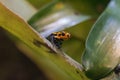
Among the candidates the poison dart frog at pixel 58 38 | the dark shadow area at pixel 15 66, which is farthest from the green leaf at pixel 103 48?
the dark shadow area at pixel 15 66

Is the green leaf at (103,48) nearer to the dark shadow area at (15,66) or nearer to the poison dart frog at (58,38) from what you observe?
the poison dart frog at (58,38)

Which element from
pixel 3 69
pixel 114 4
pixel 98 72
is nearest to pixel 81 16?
pixel 114 4

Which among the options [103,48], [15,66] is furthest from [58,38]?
[15,66]

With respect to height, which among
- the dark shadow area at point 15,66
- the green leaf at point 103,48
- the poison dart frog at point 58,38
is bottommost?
the dark shadow area at point 15,66

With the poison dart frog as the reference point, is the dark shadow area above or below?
below

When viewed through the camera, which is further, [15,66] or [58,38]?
[15,66]

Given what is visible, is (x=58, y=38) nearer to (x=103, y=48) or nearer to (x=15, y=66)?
(x=103, y=48)

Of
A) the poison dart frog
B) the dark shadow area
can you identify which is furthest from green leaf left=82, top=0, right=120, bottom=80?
the dark shadow area

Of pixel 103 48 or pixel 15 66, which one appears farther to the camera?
pixel 15 66

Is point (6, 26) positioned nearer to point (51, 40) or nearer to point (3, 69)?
point (51, 40)

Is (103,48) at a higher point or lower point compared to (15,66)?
higher

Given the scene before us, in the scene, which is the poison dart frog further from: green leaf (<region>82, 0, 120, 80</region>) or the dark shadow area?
the dark shadow area
